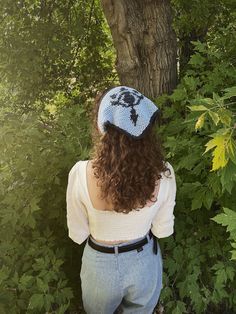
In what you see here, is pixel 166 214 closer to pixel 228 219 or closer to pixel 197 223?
pixel 228 219

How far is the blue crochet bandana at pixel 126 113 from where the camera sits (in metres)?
2.07

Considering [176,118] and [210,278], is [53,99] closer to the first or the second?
[176,118]

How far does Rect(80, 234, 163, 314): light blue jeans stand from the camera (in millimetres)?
2436

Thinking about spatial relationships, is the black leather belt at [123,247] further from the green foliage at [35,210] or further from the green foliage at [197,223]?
the green foliage at [197,223]

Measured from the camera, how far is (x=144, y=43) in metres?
4.30

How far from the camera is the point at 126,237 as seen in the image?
2.40m

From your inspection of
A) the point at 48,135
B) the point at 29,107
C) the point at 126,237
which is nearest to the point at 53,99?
the point at 29,107

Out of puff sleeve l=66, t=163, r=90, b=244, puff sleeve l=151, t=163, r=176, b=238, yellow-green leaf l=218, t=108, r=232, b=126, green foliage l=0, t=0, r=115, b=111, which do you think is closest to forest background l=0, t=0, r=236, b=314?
yellow-green leaf l=218, t=108, r=232, b=126

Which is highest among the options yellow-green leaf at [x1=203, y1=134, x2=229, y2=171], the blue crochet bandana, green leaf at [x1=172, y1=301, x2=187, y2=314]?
the blue crochet bandana

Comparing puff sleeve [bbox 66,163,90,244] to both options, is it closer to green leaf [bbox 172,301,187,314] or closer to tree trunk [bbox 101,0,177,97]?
green leaf [bbox 172,301,187,314]

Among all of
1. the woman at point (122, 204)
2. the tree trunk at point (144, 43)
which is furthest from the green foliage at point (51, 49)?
the woman at point (122, 204)

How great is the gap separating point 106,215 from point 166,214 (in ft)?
1.35

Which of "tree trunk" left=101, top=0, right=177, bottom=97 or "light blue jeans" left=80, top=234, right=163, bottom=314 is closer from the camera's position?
"light blue jeans" left=80, top=234, right=163, bottom=314

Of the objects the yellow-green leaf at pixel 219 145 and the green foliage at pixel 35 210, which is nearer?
the yellow-green leaf at pixel 219 145
